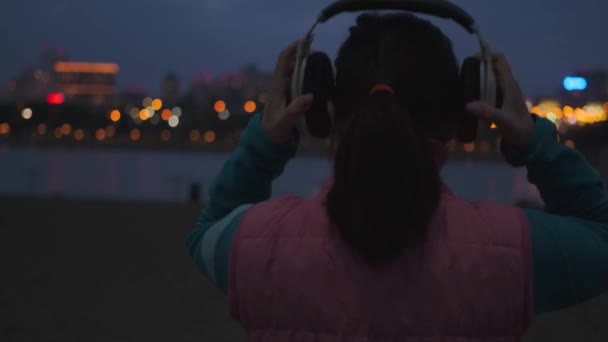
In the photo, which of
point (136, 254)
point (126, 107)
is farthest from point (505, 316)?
point (126, 107)

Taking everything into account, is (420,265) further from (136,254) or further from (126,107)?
(126,107)

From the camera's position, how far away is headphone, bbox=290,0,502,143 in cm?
121

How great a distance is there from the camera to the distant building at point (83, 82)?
166125mm

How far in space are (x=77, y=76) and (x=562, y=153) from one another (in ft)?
587

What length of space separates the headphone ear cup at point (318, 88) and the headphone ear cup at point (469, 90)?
0.77ft

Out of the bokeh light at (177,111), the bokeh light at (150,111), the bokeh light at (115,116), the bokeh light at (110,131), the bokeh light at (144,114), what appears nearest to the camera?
the bokeh light at (110,131)

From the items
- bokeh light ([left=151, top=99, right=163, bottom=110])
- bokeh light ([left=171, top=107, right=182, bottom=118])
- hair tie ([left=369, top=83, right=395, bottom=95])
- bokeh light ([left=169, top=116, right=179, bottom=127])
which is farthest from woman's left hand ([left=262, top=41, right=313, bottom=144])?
bokeh light ([left=151, top=99, right=163, bottom=110])

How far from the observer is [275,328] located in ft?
3.79

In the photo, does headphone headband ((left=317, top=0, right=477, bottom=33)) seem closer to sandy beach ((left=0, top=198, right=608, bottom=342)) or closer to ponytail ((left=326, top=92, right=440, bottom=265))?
ponytail ((left=326, top=92, right=440, bottom=265))

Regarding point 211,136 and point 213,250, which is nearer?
point 213,250

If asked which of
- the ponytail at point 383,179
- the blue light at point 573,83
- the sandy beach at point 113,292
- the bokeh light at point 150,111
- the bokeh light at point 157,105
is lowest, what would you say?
the bokeh light at point 150,111

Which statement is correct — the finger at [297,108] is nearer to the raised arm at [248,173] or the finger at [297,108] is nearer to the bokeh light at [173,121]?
the raised arm at [248,173]

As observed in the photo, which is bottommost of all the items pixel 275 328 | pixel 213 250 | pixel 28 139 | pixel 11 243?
pixel 28 139

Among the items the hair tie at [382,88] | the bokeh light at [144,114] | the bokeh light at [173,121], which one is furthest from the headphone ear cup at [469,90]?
the bokeh light at [144,114]
